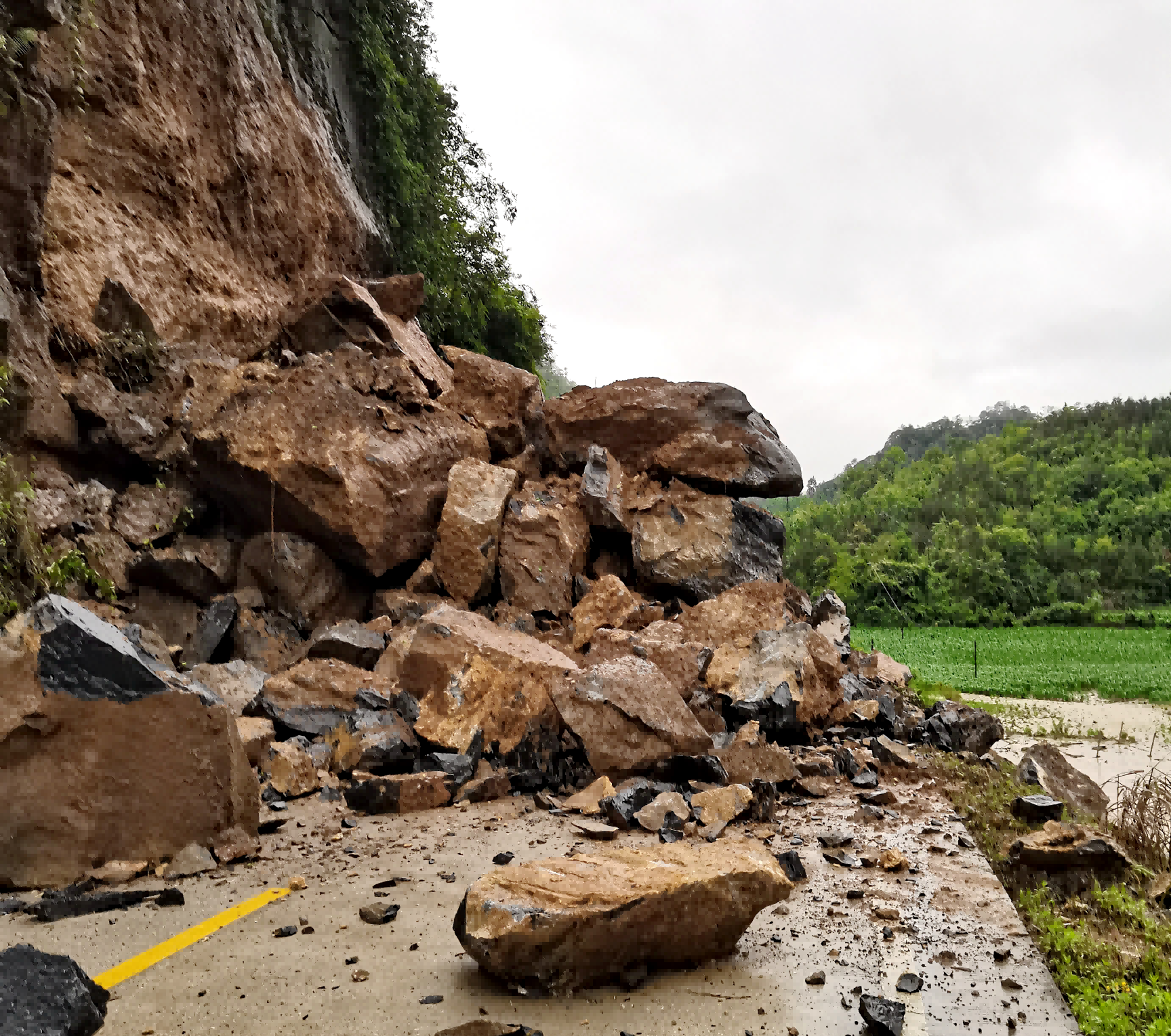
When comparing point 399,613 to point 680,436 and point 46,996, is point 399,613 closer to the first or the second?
point 680,436

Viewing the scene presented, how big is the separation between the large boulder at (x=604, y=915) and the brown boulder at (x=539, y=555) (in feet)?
15.3

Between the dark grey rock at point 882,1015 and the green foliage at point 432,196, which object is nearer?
the dark grey rock at point 882,1015

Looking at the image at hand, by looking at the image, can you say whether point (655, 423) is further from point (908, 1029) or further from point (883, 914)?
point (908, 1029)

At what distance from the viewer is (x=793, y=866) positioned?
338cm

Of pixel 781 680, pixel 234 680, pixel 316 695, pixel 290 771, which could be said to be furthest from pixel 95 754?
pixel 781 680

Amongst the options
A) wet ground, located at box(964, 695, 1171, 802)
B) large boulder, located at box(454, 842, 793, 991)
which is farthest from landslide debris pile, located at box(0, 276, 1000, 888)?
wet ground, located at box(964, 695, 1171, 802)

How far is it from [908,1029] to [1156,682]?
19.3 meters

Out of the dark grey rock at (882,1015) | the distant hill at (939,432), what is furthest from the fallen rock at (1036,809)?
the distant hill at (939,432)

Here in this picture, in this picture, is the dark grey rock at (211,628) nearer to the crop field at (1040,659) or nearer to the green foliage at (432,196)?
the green foliage at (432,196)

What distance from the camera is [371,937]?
278 centimetres

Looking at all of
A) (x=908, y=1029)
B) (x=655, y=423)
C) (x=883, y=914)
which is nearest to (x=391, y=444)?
(x=655, y=423)

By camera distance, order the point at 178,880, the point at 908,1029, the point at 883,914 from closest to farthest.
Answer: the point at 908,1029
the point at 883,914
the point at 178,880

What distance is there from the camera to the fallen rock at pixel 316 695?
507cm

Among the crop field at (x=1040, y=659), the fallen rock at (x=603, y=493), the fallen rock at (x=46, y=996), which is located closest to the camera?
the fallen rock at (x=46, y=996)
